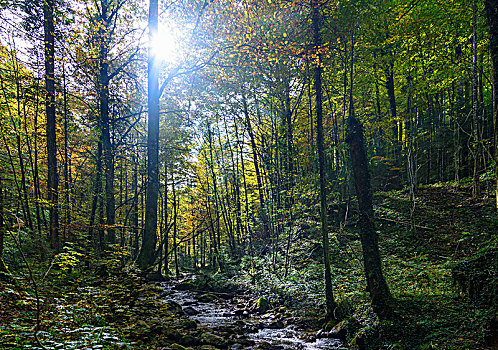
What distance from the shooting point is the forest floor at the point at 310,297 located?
3.62m

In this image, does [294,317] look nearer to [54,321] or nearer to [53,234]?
[54,321]

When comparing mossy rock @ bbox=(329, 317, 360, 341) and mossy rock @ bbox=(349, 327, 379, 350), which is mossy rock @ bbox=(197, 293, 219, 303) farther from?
mossy rock @ bbox=(349, 327, 379, 350)

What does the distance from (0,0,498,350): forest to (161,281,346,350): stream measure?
6 centimetres

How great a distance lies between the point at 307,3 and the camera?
702 cm

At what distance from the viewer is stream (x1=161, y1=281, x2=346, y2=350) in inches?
220

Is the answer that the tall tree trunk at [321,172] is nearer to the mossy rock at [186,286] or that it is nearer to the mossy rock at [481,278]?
the mossy rock at [481,278]

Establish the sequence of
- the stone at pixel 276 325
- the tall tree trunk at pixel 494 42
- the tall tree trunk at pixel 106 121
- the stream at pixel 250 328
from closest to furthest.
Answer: the tall tree trunk at pixel 494 42
the stream at pixel 250 328
the stone at pixel 276 325
the tall tree trunk at pixel 106 121

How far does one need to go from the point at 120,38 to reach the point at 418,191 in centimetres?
1623

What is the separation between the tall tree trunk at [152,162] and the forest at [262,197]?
48 mm

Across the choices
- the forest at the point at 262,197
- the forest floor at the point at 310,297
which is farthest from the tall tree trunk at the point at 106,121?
the forest floor at the point at 310,297

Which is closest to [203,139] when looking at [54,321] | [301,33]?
[301,33]

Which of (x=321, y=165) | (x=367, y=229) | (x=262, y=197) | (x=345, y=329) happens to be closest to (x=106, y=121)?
(x=321, y=165)

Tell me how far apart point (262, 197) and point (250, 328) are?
8885 mm

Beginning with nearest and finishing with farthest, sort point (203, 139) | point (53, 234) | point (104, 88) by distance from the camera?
point (53, 234) < point (104, 88) < point (203, 139)
